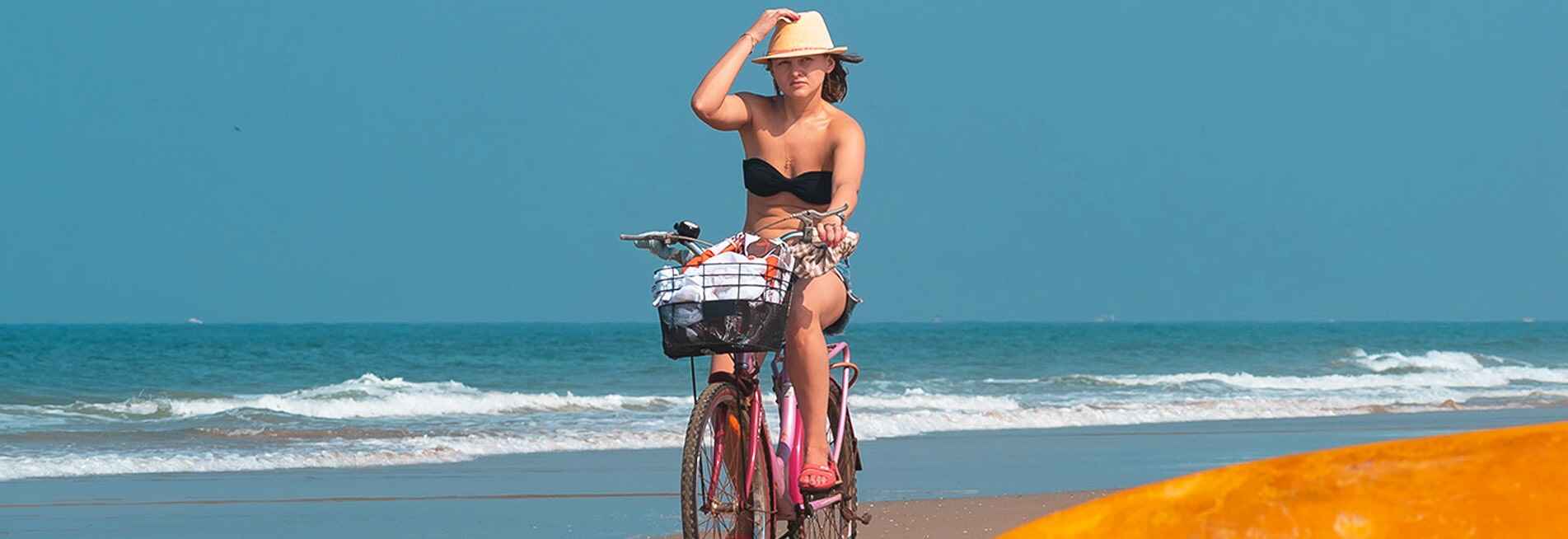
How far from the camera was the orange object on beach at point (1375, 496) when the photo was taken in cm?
185

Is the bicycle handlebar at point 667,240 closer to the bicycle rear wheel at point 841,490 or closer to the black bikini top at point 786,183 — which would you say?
the black bikini top at point 786,183

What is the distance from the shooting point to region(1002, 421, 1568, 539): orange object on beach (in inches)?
73.0

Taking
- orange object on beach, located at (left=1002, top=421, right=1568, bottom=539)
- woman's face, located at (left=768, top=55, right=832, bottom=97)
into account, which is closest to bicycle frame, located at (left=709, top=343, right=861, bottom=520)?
woman's face, located at (left=768, top=55, right=832, bottom=97)

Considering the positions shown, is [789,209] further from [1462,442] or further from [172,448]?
[172,448]

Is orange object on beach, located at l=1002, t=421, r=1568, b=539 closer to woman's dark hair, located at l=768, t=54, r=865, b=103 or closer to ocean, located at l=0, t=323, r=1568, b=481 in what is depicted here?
woman's dark hair, located at l=768, t=54, r=865, b=103

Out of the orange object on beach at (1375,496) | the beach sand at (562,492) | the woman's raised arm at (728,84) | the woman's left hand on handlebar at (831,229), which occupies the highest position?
the woman's raised arm at (728,84)

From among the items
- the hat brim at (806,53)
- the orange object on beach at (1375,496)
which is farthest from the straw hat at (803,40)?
the orange object on beach at (1375,496)

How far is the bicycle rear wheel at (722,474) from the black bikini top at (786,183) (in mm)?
499

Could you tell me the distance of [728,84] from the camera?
399 cm

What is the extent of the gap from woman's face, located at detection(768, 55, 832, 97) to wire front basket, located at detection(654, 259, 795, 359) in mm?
503

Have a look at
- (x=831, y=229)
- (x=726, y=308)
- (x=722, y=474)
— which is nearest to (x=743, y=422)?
(x=722, y=474)

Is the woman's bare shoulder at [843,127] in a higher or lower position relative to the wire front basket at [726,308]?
higher

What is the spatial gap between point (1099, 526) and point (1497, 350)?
43139 millimetres

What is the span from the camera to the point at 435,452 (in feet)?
33.2
